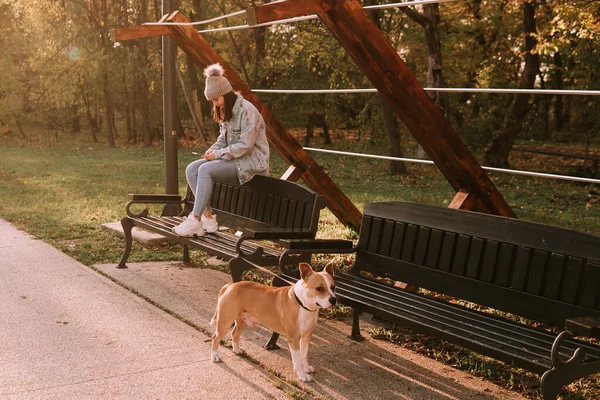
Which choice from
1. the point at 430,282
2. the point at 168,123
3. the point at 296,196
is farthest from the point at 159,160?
the point at 430,282

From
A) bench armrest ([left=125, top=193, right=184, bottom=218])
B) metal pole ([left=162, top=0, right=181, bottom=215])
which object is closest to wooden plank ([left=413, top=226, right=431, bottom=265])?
bench armrest ([left=125, top=193, right=184, bottom=218])

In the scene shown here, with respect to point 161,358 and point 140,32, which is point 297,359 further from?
point 140,32

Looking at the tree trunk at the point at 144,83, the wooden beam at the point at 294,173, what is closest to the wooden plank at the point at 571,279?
the wooden beam at the point at 294,173

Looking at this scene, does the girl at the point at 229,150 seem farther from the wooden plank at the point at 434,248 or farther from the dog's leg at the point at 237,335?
the wooden plank at the point at 434,248

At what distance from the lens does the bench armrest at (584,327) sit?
10.9 feet

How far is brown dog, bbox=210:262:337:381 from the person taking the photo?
4184 mm

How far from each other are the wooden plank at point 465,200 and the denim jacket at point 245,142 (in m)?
1.92

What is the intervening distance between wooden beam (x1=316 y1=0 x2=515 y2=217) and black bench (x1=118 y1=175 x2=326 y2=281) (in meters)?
1.02

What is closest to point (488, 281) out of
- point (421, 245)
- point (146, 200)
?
point (421, 245)

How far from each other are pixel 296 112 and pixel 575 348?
87.5 feet

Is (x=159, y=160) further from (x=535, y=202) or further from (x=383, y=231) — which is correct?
(x=383, y=231)

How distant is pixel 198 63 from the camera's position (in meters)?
8.01

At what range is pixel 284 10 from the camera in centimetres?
519

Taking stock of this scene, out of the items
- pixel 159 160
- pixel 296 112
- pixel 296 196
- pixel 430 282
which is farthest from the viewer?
pixel 296 112
